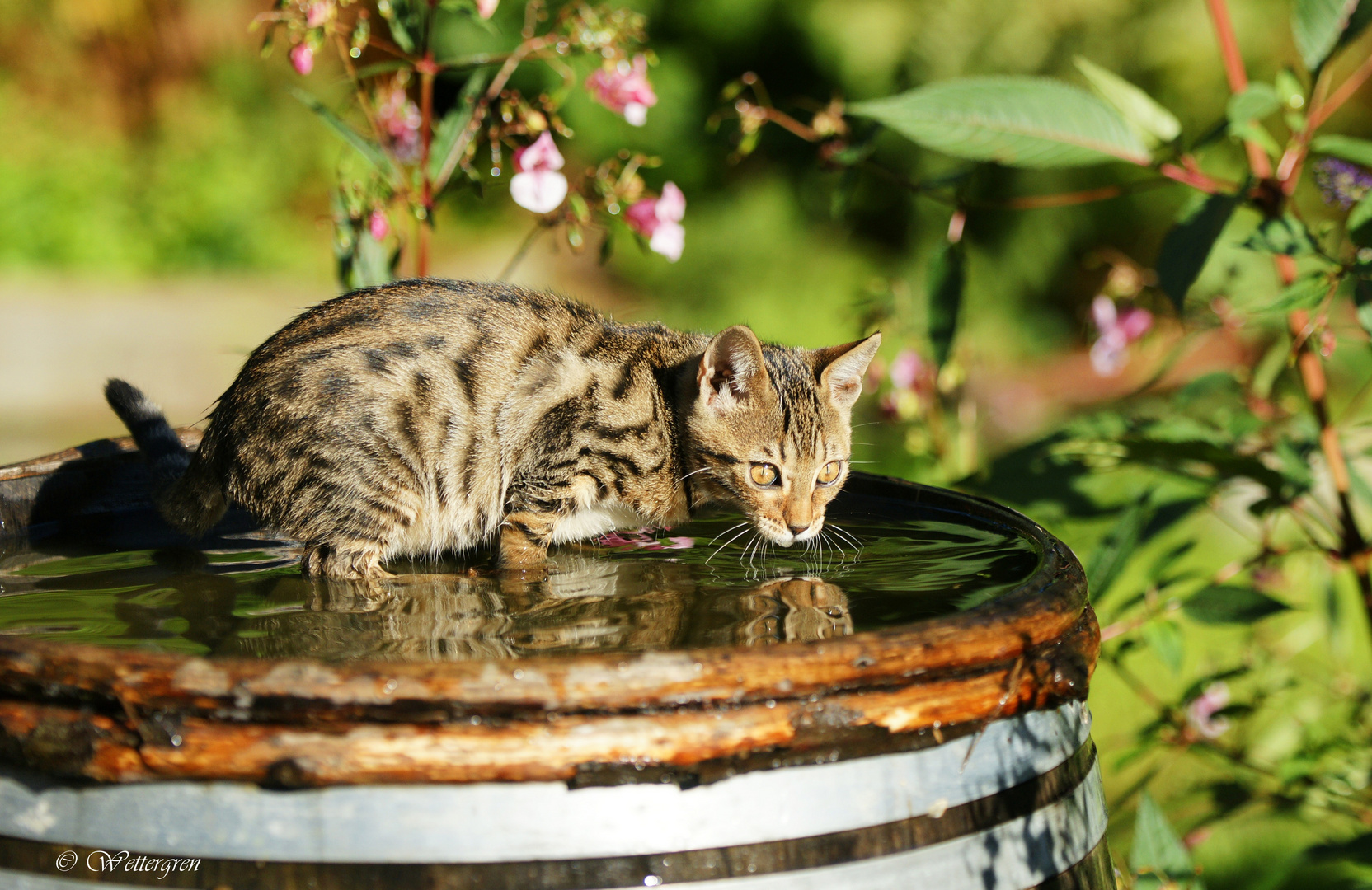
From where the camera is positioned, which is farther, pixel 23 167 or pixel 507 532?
pixel 23 167

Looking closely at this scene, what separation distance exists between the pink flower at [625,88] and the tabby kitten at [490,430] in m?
0.57

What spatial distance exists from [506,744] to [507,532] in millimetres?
1075

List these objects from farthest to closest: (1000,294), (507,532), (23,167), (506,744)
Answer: (23,167) < (1000,294) < (507,532) < (506,744)

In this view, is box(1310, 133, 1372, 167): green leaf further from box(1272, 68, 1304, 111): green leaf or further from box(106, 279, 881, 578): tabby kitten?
box(106, 279, 881, 578): tabby kitten

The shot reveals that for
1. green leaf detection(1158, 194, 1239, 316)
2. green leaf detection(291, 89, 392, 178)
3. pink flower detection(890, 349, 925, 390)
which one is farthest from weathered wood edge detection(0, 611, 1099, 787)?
pink flower detection(890, 349, 925, 390)

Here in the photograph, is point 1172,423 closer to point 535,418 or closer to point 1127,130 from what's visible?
point 1127,130

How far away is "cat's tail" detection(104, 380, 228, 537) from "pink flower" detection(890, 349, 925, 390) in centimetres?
191

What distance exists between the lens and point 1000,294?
743 cm

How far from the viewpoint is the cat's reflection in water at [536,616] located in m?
1.56

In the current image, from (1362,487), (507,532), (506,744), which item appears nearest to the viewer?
(506,744)

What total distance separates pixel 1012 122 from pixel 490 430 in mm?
1111

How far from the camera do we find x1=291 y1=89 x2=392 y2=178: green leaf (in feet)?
8.68

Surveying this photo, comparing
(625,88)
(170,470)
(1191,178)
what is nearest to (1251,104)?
(1191,178)

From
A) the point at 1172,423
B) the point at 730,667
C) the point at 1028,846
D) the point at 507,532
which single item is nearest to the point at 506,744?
the point at 730,667
